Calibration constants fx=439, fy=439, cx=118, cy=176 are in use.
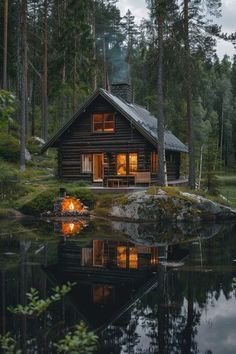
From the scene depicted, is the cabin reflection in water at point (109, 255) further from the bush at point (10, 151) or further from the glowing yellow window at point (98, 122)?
the bush at point (10, 151)

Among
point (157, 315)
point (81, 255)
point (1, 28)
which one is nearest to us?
point (157, 315)

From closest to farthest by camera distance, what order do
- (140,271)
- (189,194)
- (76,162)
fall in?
(140,271) → (189,194) → (76,162)

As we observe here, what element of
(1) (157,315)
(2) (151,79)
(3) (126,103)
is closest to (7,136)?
(3) (126,103)

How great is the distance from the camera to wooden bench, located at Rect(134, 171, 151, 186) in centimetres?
3096

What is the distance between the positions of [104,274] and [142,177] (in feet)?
63.4

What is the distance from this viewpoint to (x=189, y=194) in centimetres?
2531

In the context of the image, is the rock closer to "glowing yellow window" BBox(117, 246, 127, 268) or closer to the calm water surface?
the calm water surface

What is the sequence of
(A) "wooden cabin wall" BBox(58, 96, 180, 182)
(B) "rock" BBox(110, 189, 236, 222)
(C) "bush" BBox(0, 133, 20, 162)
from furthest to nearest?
(C) "bush" BBox(0, 133, 20, 162), (A) "wooden cabin wall" BBox(58, 96, 180, 182), (B) "rock" BBox(110, 189, 236, 222)

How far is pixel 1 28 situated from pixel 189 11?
950 inches

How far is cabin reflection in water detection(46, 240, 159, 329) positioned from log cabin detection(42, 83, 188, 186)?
1544 centimetres

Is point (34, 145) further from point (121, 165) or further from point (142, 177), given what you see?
point (142, 177)

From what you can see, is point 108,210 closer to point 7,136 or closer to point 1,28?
point 7,136

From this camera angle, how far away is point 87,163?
34.4 m

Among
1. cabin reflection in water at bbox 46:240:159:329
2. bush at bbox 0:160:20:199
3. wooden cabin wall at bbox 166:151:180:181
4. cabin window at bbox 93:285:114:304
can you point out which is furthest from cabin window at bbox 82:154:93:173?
cabin window at bbox 93:285:114:304
